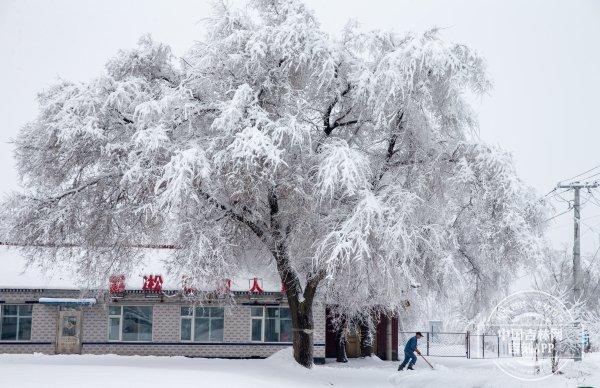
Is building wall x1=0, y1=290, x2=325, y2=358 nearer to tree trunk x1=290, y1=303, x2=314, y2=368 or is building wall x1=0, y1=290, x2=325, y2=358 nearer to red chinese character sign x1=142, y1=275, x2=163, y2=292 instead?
red chinese character sign x1=142, y1=275, x2=163, y2=292

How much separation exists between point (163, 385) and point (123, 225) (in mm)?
6751

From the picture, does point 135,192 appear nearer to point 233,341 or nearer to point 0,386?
point 0,386

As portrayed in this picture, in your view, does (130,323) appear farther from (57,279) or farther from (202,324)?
(57,279)

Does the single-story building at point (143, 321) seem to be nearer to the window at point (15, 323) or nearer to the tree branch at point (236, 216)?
the window at point (15, 323)

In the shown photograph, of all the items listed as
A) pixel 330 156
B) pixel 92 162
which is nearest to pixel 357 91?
pixel 330 156

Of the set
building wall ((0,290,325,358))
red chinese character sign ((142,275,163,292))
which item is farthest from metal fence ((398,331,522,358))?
red chinese character sign ((142,275,163,292))

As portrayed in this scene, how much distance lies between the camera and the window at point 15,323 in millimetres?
29172

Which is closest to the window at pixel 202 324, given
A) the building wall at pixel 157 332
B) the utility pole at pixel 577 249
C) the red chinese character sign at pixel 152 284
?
the building wall at pixel 157 332

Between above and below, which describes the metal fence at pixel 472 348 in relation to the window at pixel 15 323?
below

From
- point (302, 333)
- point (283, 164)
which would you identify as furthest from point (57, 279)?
point (283, 164)

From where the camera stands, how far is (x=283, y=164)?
57.8 ft

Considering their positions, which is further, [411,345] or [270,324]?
[270,324]

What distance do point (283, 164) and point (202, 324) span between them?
14989 millimetres

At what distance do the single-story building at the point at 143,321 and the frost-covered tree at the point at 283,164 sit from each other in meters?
8.92
